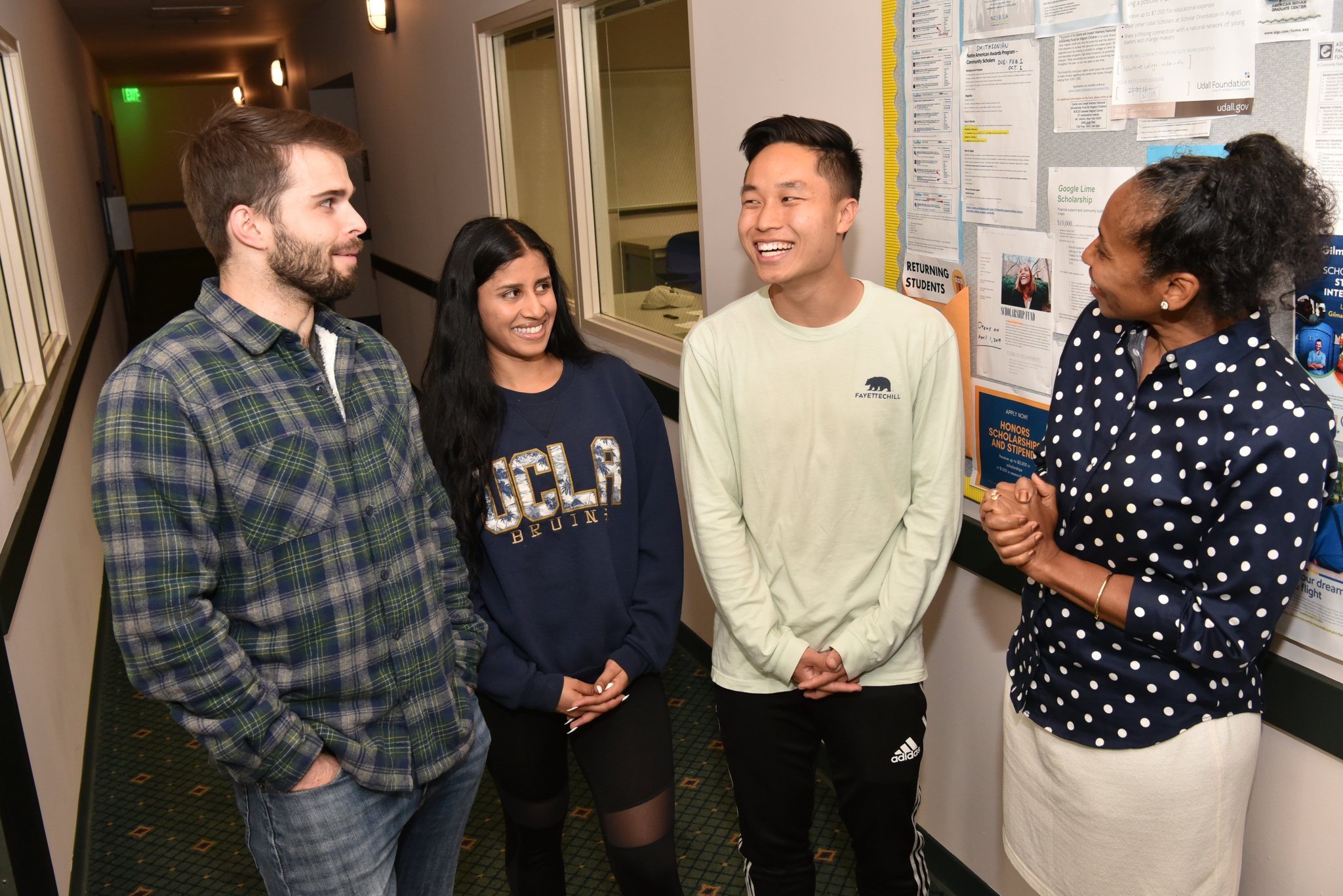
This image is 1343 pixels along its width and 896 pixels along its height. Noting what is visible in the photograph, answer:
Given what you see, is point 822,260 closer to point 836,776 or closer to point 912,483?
point 912,483

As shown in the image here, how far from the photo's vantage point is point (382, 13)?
566 centimetres

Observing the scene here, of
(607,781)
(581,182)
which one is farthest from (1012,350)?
(581,182)

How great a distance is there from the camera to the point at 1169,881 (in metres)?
1.41

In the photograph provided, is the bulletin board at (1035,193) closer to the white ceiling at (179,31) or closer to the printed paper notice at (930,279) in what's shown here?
the printed paper notice at (930,279)

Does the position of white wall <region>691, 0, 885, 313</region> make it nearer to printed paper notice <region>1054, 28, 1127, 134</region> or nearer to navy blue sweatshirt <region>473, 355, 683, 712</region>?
printed paper notice <region>1054, 28, 1127, 134</region>

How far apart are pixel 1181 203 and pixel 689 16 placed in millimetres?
1893

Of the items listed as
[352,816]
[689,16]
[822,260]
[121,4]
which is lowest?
[352,816]

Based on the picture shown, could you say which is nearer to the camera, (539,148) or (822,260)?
(822,260)

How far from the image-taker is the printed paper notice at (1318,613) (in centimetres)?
134

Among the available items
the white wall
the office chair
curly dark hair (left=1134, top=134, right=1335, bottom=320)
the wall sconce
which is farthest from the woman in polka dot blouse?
the wall sconce

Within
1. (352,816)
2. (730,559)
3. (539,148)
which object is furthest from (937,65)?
(539,148)

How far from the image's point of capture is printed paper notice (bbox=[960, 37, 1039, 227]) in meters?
1.70

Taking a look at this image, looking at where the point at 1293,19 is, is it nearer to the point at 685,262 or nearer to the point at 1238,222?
the point at 1238,222

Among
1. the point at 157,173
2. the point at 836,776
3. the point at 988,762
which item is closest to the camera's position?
the point at 836,776
